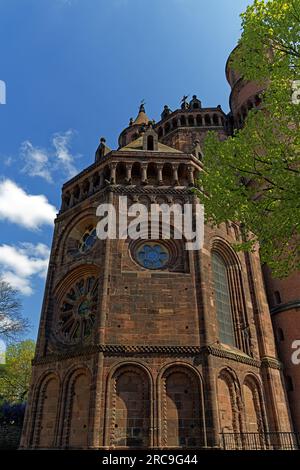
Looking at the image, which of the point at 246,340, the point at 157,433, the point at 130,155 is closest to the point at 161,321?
the point at 157,433

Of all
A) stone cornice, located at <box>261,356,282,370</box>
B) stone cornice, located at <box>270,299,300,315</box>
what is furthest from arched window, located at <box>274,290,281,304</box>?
stone cornice, located at <box>261,356,282,370</box>

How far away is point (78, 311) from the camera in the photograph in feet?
56.0

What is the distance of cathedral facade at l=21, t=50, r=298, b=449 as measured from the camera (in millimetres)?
12703

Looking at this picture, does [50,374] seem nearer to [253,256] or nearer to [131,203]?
[131,203]

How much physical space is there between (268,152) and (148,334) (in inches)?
341

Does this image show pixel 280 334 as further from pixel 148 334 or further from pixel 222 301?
pixel 148 334

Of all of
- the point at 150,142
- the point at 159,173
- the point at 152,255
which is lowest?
the point at 152,255

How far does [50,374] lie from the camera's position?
1527cm

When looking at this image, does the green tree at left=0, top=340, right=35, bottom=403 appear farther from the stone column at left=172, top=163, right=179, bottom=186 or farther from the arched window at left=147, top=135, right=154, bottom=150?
the stone column at left=172, top=163, right=179, bottom=186

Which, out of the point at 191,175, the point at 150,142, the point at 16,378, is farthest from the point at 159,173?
the point at 16,378

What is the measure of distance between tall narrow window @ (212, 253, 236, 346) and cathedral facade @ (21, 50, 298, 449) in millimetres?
70

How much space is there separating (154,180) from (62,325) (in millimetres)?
9408

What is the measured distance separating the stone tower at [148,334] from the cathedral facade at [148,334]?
0.16ft
